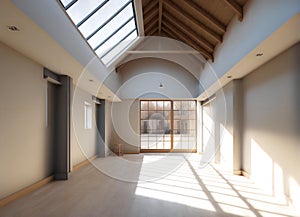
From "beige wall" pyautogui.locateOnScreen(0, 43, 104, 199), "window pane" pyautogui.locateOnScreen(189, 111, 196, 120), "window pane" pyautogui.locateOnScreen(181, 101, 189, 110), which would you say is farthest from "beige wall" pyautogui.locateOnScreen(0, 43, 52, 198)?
"window pane" pyautogui.locateOnScreen(189, 111, 196, 120)

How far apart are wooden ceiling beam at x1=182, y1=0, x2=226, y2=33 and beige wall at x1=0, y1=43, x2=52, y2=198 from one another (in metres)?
3.12

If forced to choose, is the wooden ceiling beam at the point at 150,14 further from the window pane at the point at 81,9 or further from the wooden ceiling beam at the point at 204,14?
the window pane at the point at 81,9

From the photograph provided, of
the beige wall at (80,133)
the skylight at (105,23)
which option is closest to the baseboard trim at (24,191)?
the beige wall at (80,133)

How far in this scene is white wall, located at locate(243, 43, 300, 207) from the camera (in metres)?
3.58

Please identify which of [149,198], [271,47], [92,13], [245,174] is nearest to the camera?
[271,47]

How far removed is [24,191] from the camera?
4.22m

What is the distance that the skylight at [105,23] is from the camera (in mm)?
4485

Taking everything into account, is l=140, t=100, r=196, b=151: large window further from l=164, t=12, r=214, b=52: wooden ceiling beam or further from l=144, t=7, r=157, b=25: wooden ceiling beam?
l=144, t=7, r=157, b=25: wooden ceiling beam

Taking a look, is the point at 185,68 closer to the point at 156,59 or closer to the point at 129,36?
the point at 156,59

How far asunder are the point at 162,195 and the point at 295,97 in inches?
91.8

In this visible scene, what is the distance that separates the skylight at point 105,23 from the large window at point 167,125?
164 inches

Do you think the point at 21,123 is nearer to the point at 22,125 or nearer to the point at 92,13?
the point at 22,125

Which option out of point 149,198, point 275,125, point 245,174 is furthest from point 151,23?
point 149,198

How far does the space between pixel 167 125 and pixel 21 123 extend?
7.60 meters
